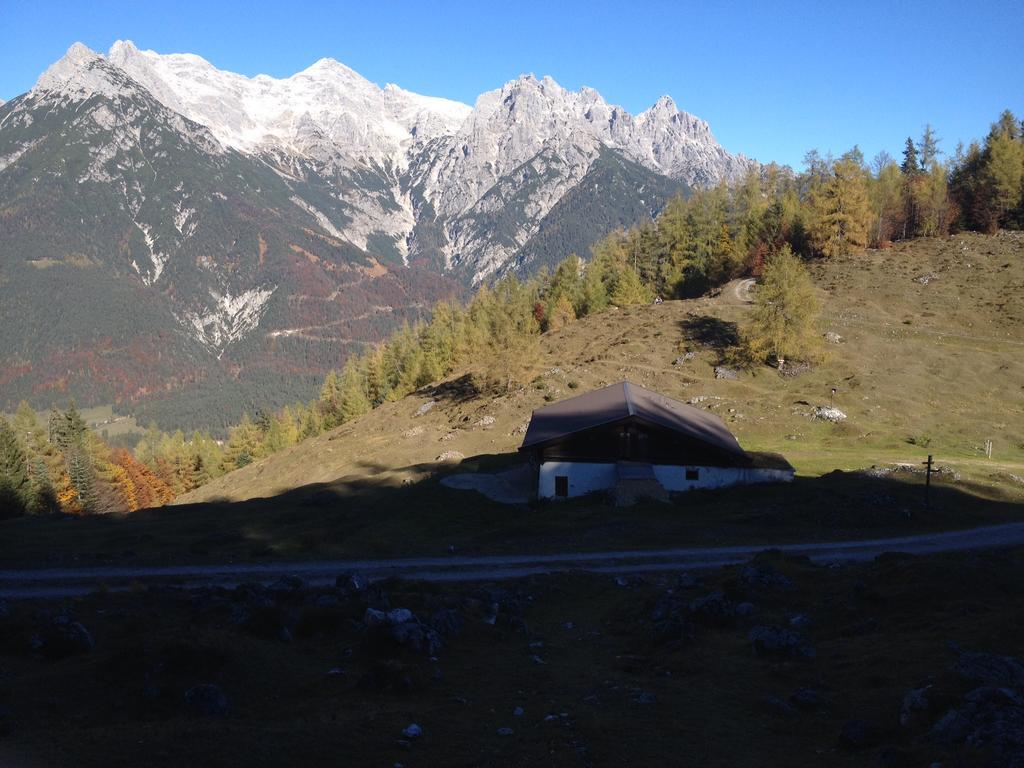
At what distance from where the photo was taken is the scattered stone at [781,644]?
17594mm

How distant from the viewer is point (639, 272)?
14288cm

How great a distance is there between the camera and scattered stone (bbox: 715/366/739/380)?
8406 centimetres

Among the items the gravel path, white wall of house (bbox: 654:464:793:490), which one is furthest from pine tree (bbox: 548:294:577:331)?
the gravel path

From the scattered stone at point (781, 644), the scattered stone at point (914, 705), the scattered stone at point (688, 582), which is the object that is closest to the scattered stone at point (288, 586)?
the scattered stone at point (688, 582)

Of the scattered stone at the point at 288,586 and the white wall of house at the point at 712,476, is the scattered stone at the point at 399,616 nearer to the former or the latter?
the scattered stone at the point at 288,586

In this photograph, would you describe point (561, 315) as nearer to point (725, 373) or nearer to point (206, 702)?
point (725, 373)

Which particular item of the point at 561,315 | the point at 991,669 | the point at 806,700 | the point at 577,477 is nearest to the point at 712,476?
the point at 577,477

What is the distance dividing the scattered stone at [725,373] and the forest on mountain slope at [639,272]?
22.3 metres

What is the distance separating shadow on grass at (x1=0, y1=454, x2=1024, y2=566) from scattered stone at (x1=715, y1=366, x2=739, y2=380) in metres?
35.1

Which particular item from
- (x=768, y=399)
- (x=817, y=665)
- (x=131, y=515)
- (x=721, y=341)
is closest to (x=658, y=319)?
(x=721, y=341)

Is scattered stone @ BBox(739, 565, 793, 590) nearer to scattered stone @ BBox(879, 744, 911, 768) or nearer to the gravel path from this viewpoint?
the gravel path

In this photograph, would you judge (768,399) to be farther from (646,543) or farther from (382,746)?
(382,746)

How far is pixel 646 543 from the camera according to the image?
113ft

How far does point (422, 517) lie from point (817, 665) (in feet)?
99.4
